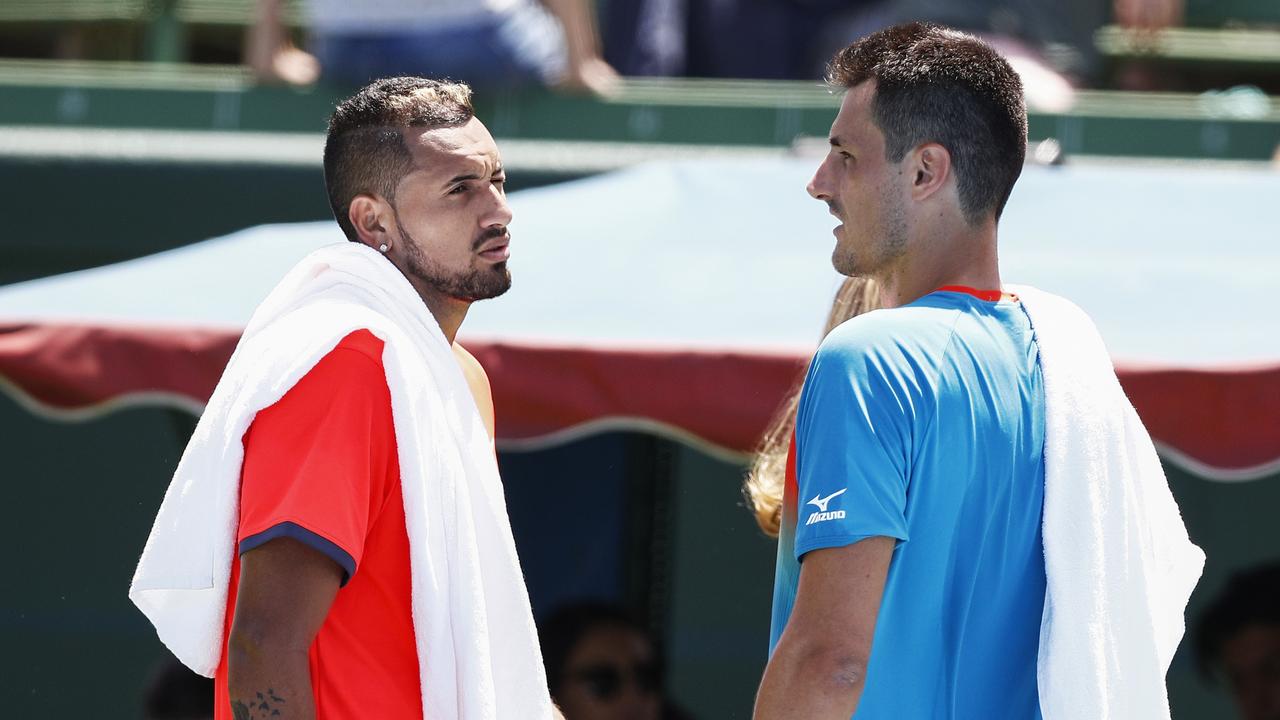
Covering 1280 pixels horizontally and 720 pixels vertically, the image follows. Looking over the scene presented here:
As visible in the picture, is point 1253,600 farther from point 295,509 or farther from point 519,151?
point 295,509

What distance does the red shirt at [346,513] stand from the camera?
7.00 ft

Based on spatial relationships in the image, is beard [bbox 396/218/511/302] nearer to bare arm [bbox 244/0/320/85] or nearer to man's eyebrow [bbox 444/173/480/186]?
man's eyebrow [bbox 444/173/480/186]

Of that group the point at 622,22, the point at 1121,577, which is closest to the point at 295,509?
the point at 1121,577

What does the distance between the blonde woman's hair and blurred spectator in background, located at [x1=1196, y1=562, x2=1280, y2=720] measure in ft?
6.84

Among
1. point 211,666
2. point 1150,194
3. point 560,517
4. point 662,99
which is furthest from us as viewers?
point 662,99

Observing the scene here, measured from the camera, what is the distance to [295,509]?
83.4 inches

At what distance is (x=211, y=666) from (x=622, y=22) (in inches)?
178

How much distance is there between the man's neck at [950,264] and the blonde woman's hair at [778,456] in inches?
23.8

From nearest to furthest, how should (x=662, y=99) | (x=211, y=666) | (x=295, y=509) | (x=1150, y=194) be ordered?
(x=295, y=509)
(x=211, y=666)
(x=1150, y=194)
(x=662, y=99)

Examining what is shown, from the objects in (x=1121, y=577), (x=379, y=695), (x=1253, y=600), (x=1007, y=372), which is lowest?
(x=1253, y=600)

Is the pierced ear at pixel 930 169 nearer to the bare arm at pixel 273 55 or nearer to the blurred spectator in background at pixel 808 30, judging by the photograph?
the blurred spectator in background at pixel 808 30

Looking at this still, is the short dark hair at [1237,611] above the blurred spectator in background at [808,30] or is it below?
below

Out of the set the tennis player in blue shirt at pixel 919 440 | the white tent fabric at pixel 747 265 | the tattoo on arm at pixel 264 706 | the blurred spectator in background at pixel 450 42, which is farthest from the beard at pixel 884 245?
the blurred spectator in background at pixel 450 42

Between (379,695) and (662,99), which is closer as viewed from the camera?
(379,695)
